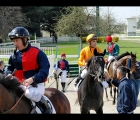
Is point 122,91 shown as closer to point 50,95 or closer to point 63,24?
point 50,95

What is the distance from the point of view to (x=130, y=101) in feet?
13.3

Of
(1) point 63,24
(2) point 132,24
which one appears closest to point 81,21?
(1) point 63,24

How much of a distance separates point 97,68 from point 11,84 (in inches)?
97.9

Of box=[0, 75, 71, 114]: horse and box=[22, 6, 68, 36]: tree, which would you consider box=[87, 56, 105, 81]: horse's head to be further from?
box=[22, 6, 68, 36]: tree

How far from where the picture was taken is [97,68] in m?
5.22

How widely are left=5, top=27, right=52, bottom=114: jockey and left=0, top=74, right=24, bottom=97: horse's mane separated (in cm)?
7

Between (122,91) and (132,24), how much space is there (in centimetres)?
4523

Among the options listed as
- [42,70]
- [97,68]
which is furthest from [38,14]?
[42,70]

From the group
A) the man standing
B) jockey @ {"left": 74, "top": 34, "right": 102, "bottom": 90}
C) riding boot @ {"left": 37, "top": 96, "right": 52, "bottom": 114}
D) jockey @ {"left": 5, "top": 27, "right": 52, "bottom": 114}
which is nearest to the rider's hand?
jockey @ {"left": 5, "top": 27, "right": 52, "bottom": 114}

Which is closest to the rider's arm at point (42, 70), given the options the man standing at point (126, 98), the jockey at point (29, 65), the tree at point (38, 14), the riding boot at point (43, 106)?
the jockey at point (29, 65)

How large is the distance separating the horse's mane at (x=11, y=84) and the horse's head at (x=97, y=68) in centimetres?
223

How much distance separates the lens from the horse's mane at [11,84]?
9.92 feet

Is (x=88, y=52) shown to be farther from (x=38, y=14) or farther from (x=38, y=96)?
(x=38, y=14)
